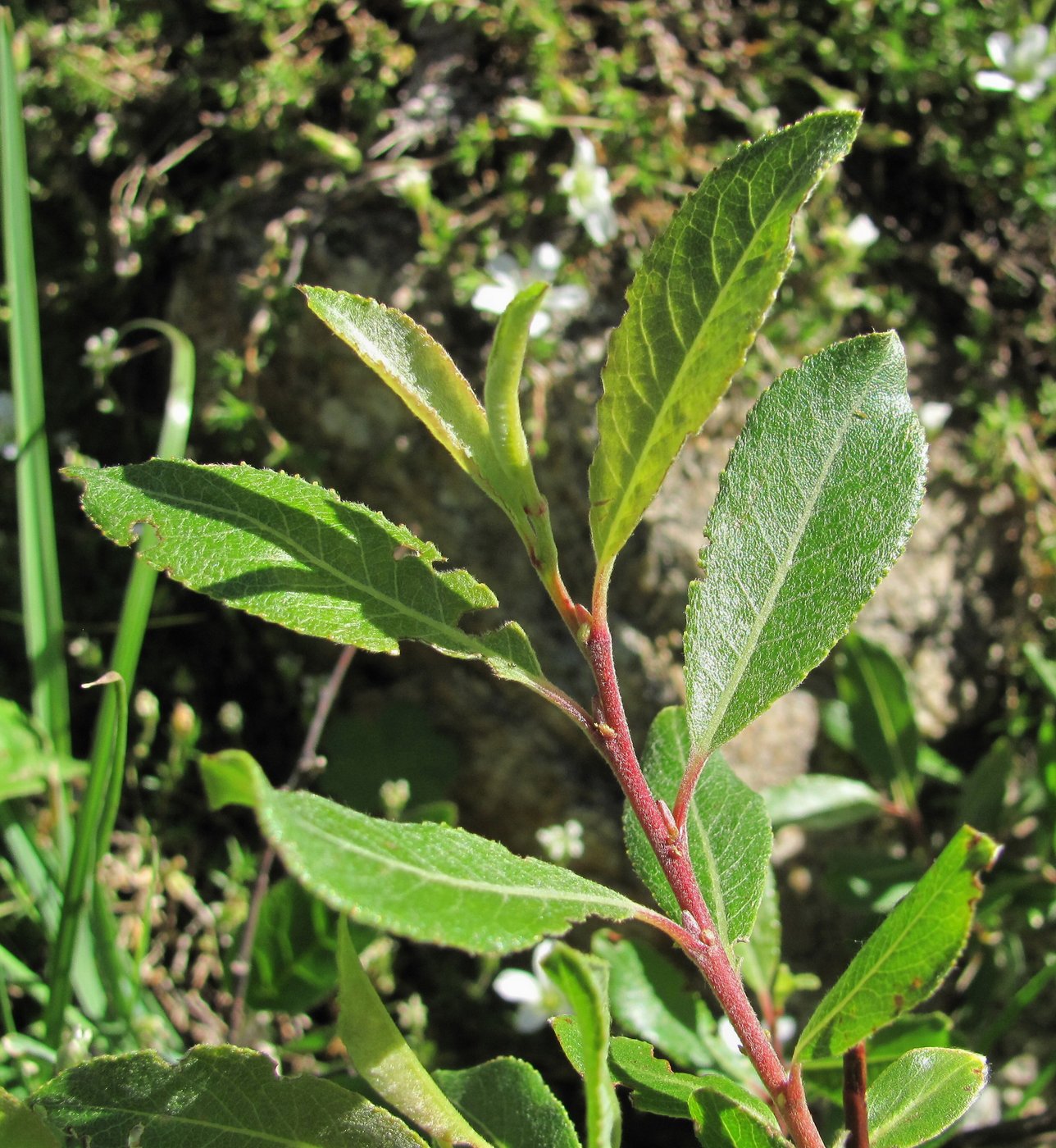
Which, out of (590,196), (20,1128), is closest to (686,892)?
(20,1128)

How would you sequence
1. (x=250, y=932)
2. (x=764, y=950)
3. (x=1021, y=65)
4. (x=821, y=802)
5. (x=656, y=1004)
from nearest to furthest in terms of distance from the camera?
(x=764, y=950)
(x=656, y=1004)
(x=250, y=932)
(x=821, y=802)
(x=1021, y=65)

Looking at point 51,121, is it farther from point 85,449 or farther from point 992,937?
point 992,937

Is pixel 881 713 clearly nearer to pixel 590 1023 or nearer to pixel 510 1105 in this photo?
pixel 510 1105

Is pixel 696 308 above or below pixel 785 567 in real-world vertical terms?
above

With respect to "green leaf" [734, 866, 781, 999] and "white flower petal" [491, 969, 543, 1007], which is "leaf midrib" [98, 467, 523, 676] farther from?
"white flower petal" [491, 969, 543, 1007]

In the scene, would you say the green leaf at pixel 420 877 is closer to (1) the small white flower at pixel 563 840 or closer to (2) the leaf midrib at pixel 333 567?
(2) the leaf midrib at pixel 333 567

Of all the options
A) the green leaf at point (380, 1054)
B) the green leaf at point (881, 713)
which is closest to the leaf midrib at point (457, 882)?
the green leaf at point (380, 1054)
